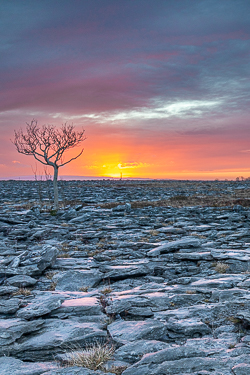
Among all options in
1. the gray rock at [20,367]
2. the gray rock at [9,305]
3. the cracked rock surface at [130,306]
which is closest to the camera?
the gray rock at [20,367]

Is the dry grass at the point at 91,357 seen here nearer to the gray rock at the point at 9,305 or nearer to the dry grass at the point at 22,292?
the gray rock at the point at 9,305

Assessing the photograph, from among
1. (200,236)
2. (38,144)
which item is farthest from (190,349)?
(38,144)

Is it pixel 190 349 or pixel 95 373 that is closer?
pixel 95 373

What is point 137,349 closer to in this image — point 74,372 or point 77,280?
point 74,372

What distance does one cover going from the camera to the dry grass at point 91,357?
4.34 meters

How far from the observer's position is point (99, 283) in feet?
29.4

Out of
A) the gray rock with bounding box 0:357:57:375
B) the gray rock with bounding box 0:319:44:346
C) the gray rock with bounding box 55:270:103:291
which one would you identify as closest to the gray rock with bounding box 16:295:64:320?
the gray rock with bounding box 0:319:44:346

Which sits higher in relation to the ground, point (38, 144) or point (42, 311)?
point (38, 144)

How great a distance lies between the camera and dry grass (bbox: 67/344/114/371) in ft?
14.2

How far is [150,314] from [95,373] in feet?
7.97

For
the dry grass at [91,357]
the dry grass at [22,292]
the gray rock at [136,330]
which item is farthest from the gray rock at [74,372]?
the dry grass at [22,292]

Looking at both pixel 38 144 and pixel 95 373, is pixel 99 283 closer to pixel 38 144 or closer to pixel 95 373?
pixel 95 373

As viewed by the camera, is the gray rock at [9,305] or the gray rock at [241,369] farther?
the gray rock at [9,305]

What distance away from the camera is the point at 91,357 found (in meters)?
4.45
